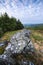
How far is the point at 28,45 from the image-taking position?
95.9 feet

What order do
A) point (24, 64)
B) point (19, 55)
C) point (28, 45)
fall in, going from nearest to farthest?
1. point (24, 64)
2. point (19, 55)
3. point (28, 45)

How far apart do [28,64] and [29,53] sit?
2800mm

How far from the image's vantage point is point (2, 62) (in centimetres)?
2578

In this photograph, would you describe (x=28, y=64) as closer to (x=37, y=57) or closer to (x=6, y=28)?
(x=37, y=57)

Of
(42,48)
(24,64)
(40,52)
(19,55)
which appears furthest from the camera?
(42,48)

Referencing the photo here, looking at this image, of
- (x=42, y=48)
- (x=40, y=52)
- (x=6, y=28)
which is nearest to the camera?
(x=40, y=52)

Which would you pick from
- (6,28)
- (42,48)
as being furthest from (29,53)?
(6,28)

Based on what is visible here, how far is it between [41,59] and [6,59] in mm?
7108

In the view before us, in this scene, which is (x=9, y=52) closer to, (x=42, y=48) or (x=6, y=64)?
(x=6, y=64)

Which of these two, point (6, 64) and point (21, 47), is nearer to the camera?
point (6, 64)

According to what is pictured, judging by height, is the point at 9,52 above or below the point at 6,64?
above

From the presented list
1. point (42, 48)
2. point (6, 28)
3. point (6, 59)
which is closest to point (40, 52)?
point (42, 48)

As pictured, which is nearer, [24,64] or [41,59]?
[24,64]

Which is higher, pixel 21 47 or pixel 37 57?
pixel 21 47
